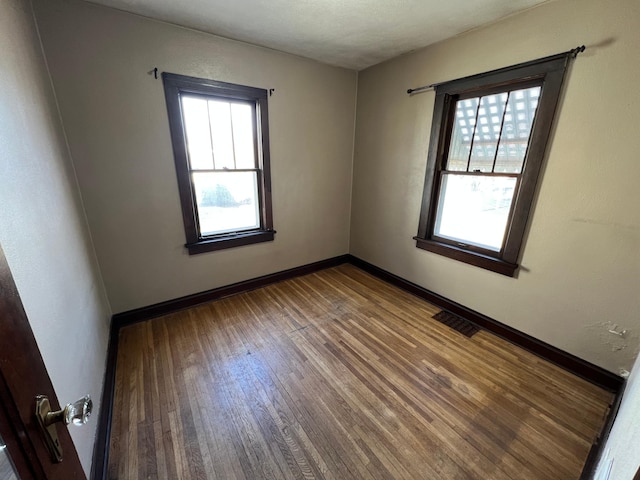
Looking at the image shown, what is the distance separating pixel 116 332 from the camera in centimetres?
226

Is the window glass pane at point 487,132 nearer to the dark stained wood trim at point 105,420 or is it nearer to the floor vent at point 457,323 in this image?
the floor vent at point 457,323

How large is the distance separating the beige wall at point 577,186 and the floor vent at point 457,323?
0.16 meters

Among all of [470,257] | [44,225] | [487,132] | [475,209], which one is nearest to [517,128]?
[487,132]

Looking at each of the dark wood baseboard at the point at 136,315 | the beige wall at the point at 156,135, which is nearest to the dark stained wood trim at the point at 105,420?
the dark wood baseboard at the point at 136,315

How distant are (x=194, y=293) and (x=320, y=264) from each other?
1594 millimetres

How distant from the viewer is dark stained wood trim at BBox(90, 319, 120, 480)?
4.15 feet

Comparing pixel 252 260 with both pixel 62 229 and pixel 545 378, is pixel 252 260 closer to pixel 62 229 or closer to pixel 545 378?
pixel 62 229

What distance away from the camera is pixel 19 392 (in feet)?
1.67

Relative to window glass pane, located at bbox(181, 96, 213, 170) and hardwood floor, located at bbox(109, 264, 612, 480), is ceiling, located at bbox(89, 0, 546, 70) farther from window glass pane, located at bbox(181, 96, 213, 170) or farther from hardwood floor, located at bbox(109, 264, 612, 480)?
hardwood floor, located at bbox(109, 264, 612, 480)

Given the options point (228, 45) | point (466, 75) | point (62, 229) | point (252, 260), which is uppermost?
point (228, 45)

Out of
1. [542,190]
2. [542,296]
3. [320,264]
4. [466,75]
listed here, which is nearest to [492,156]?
[542,190]

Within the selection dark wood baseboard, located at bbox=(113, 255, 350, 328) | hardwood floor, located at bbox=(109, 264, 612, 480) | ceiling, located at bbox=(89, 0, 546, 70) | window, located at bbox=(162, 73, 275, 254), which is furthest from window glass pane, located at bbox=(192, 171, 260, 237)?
ceiling, located at bbox=(89, 0, 546, 70)

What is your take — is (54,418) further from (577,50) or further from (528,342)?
(577,50)

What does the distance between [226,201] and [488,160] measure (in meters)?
2.45
